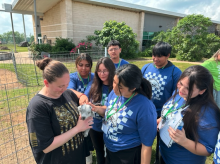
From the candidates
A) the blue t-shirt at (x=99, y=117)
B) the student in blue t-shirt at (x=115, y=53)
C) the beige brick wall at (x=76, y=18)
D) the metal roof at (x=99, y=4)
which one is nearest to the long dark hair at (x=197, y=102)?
the blue t-shirt at (x=99, y=117)

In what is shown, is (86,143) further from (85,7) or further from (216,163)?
(85,7)

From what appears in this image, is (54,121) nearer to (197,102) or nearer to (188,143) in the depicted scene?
(188,143)

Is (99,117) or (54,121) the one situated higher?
(54,121)

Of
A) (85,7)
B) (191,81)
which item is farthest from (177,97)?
(85,7)

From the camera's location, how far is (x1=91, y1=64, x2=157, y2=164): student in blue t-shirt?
1.36 meters

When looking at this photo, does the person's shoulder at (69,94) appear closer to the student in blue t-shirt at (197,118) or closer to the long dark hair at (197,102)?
the student in blue t-shirt at (197,118)

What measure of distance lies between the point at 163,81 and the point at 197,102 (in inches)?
38.9

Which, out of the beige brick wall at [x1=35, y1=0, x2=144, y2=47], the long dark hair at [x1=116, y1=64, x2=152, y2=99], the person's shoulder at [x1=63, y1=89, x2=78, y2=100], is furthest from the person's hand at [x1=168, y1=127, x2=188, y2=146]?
the beige brick wall at [x1=35, y1=0, x2=144, y2=47]

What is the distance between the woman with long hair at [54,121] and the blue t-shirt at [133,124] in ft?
1.00

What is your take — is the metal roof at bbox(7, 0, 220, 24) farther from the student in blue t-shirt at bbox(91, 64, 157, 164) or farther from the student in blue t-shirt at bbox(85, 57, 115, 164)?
the student in blue t-shirt at bbox(91, 64, 157, 164)

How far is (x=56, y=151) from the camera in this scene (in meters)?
1.42

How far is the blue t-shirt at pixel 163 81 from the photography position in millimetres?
2248

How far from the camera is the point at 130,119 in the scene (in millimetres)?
1409

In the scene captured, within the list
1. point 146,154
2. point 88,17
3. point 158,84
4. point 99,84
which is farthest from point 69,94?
point 88,17
